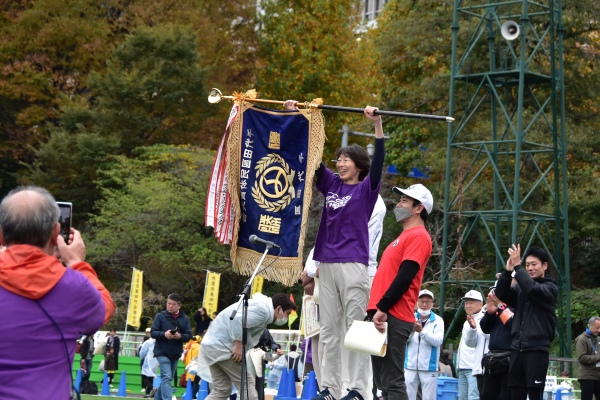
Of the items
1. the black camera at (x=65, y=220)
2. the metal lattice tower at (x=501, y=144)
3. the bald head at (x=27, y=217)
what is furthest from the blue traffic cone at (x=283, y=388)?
the metal lattice tower at (x=501, y=144)

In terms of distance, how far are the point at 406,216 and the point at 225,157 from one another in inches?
82.5

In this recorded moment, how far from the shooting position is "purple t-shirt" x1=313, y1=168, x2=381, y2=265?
9891 millimetres

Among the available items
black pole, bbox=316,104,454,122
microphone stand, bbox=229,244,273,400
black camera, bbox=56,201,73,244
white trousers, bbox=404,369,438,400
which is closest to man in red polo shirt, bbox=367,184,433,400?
black pole, bbox=316,104,454,122

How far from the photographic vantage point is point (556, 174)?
2797 cm

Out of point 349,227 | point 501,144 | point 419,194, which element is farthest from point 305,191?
point 501,144

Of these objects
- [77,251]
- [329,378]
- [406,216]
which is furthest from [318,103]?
[77,251]

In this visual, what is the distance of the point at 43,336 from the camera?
5246 mm

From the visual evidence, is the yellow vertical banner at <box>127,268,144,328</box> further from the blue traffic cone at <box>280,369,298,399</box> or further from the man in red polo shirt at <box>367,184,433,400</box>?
the man in red polo shirt at <box>367,184,433,400</box>

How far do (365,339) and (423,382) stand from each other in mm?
7203

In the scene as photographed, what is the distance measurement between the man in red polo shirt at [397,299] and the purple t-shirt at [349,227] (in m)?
0.26

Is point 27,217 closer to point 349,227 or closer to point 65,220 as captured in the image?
point 65,220

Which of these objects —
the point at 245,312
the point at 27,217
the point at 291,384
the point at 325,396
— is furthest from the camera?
the point at 291,384

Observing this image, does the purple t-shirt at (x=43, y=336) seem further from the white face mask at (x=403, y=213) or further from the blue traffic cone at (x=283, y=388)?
the blue traffic cone at (x=283, y=388)

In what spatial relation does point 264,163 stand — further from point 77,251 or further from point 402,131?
point 402,131
